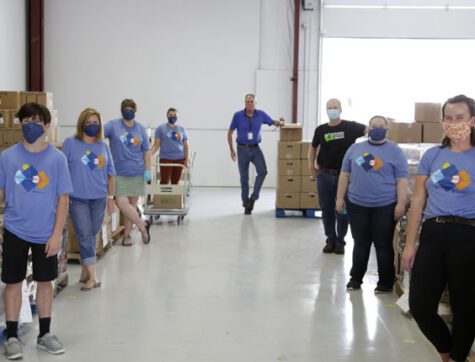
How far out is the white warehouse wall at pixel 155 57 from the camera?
48.1 ft

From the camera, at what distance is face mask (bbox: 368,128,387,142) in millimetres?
5820

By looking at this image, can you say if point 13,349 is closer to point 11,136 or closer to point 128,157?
point 128,157

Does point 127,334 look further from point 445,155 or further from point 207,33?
point 207,33

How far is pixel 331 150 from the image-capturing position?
7383 mm

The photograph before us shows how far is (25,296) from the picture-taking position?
4672 mm

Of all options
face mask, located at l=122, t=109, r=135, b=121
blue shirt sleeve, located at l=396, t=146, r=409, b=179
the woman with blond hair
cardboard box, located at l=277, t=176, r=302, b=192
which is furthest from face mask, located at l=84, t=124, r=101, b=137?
cardboard box, located at l=277, t=176, r=302, b=192

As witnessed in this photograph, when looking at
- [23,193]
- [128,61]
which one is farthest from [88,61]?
[23,193]

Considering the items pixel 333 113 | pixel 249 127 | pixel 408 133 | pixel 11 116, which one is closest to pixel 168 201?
pixel 249 127

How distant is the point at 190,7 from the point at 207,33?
63 cm

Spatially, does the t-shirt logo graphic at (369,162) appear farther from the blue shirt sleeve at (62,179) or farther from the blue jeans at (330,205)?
the blue shirt sleeve at (62,179)

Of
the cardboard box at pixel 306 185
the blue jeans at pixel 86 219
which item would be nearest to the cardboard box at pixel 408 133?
the cardboard box at pixel 306 185

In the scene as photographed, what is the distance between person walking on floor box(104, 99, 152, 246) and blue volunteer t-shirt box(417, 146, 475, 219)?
4.20 m

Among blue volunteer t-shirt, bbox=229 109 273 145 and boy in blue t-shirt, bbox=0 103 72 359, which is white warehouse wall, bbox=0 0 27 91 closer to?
blue volunteer t-shirt, bbox=229 109 273 145

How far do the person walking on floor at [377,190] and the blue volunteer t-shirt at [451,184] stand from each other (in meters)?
2.13
